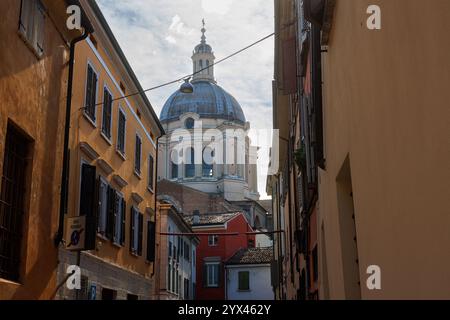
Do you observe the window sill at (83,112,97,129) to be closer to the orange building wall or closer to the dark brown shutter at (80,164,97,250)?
the dark brown shutter at (80,164,97,250)

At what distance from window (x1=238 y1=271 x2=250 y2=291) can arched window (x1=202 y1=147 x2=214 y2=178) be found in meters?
19.4

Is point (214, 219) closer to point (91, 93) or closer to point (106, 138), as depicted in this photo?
point (106, 138)

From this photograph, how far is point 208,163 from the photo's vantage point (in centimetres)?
7156

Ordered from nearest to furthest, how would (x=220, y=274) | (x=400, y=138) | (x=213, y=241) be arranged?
(x=400, y=138)
(x=220, y=274)
(x=213, y=241)

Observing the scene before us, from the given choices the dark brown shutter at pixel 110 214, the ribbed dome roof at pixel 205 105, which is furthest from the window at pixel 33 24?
the ribbed dome roof at pixel 205 105

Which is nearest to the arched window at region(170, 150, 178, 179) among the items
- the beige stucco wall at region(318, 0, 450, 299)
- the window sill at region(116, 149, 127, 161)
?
the window sill at region(116, 149, 127, 161)

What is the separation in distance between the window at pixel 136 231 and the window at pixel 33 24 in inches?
383

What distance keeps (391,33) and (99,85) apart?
12.7m

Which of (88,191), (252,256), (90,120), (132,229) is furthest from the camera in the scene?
(252,256)

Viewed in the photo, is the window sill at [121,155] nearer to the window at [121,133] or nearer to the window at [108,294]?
the window at [121,133]

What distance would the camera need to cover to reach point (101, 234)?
50.7 feet

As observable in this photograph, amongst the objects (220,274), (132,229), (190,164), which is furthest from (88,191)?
(190,164)

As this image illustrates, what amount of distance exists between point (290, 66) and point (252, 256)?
39718mm

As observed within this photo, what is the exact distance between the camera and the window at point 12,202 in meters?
9.12
